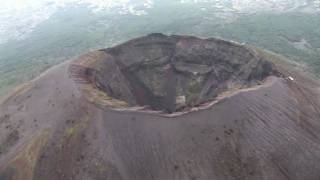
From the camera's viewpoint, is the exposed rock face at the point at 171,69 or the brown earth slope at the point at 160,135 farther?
the exposed rock face at the point at 171,69

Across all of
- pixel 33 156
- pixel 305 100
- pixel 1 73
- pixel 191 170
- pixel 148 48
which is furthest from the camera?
pixel 1 73

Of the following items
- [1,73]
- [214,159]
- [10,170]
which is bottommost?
[1,73]

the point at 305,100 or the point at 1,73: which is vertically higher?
the point at 305,100

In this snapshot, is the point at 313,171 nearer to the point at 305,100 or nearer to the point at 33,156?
the point at 305,100

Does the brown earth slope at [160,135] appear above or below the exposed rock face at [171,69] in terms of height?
above

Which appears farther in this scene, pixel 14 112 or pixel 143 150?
pixel 14 112

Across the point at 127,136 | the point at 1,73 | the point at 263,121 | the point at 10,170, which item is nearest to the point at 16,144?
the point at 10,170

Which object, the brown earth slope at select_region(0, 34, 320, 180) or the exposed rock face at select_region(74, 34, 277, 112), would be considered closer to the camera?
the brown earth slope at select_region(0, 34, 320, 180)
